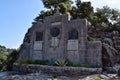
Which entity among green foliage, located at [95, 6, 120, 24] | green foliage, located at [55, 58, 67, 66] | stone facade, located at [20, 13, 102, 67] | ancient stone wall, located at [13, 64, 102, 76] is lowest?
ancient stone wall, located at [13, 64, 102, 76]

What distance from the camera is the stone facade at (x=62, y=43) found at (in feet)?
72.2

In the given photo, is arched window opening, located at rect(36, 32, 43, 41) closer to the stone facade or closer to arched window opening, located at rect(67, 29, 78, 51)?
the stone facade

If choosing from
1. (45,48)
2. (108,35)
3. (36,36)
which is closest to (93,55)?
(108,35)

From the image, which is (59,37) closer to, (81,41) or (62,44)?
(62,44)

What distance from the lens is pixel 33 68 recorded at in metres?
22.8

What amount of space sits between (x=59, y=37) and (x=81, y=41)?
303cm

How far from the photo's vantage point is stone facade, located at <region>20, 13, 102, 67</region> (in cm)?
2201

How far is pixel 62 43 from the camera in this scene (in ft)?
78.9

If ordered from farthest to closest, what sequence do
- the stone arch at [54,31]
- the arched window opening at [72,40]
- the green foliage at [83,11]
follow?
1. the green foliage at [83,11]
2. the stone arch at [54,31]
3. the arched window opening at [72,40]

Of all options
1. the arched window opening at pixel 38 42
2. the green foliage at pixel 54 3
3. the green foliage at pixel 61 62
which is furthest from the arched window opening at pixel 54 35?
the green foliage at pixel 54 3

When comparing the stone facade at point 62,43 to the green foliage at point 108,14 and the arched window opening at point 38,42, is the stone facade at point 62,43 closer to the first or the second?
the arched window opening at point 38,42

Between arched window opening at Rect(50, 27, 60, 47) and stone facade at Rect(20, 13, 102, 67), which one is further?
arched window opening at Rect(50, 27, 60, 47)

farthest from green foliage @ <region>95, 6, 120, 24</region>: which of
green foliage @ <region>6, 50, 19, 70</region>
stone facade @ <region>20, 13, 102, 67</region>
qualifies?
green foliage @ <region>6, 50, 19, 70</region>

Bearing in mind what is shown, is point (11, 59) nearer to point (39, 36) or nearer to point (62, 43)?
point (39, 36)
